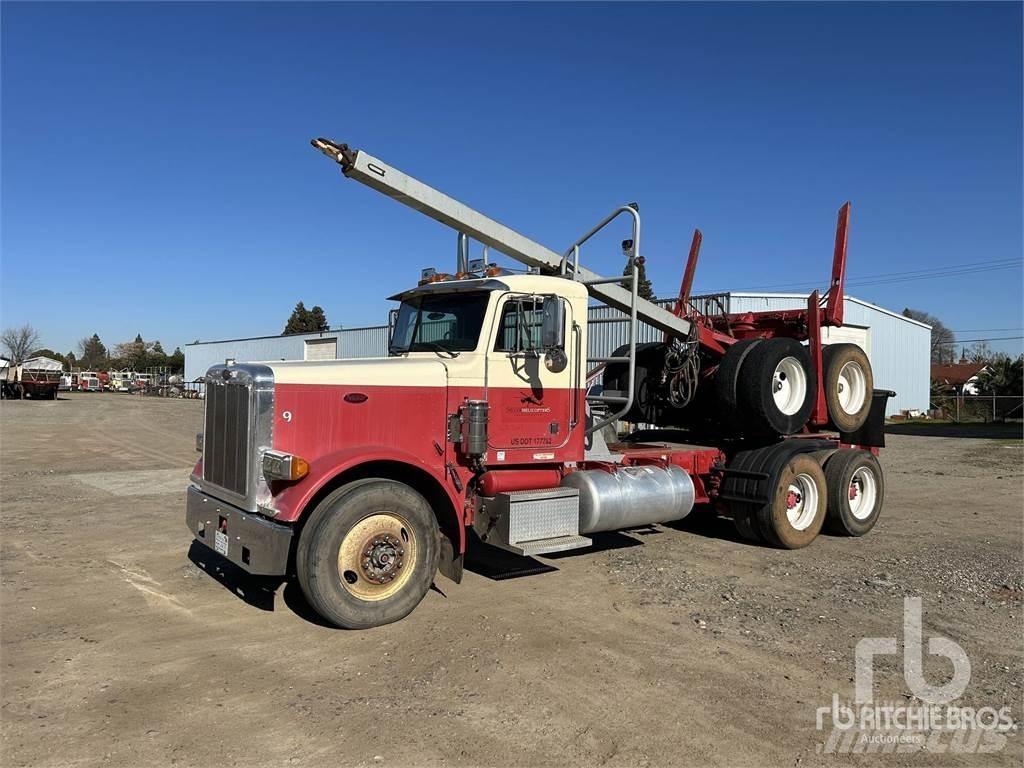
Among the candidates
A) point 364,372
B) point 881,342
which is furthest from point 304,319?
point 364,372

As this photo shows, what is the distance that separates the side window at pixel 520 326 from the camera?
6.30m

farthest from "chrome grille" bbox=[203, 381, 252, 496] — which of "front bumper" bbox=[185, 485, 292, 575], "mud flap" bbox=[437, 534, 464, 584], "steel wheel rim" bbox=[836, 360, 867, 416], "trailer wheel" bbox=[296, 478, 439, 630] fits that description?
"steel wheel rim" bbox=[836, 360, 867, 416]

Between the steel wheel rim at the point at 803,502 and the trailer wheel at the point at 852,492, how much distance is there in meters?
0.41

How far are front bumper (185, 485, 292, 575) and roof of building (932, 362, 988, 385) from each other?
8108 cm

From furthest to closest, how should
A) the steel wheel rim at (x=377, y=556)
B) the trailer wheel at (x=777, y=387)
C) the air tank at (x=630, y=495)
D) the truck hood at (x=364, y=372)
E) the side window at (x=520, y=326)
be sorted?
the trailer wheel at (x=777, y=387), the air tank at (x=630, y=495), the side window at (x=520, y=326), the truck hood at (x=364, y=372), the steel wheel rim at (x=377, y=556)

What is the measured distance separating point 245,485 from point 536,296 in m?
2.83

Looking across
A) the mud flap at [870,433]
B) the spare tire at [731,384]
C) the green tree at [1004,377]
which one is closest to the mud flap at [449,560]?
the spare tire at [731,384]

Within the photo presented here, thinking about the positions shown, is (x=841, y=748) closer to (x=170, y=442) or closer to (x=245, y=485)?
(x=245, y=485)

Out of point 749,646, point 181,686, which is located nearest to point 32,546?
point 181,686

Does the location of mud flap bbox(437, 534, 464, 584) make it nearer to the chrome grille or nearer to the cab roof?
the chrome grille

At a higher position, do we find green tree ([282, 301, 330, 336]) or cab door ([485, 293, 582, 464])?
green tree ([282, 301, 330, 336])

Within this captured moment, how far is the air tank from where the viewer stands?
21.8 feet

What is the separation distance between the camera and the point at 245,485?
17.6 ft

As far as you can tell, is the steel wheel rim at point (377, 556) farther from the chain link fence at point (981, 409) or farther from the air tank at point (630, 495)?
the chain link fence at point (981, 409)
